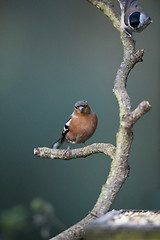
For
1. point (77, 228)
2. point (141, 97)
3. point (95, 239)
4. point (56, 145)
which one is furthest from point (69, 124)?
point (141, 97)

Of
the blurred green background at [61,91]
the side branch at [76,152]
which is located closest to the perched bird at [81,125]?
the side branch at [76,152]

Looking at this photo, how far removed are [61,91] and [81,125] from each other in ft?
6.05

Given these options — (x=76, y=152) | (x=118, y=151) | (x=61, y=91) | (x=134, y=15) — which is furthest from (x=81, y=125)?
(x=61, y=91)

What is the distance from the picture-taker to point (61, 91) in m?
4.45

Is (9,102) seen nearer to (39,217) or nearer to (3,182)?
(3,182)

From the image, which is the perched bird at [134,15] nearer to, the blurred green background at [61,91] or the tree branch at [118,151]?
the tree branch at [118,151]

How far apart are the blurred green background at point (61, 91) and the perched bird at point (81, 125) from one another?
1.64 m

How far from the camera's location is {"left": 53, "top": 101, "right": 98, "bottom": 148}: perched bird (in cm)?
267

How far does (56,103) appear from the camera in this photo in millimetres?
4434

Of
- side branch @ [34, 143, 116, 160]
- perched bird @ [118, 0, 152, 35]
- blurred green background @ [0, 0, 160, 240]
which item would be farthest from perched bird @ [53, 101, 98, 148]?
blurred green background @ [0, 0, 160, 240]

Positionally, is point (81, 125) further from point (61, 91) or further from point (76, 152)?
point (61, 91)

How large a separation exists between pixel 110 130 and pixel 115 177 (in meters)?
2.60

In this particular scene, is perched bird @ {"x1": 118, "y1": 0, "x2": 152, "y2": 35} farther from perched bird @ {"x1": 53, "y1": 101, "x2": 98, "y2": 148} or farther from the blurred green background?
the blurred green background

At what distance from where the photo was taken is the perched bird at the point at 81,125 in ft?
8.75
